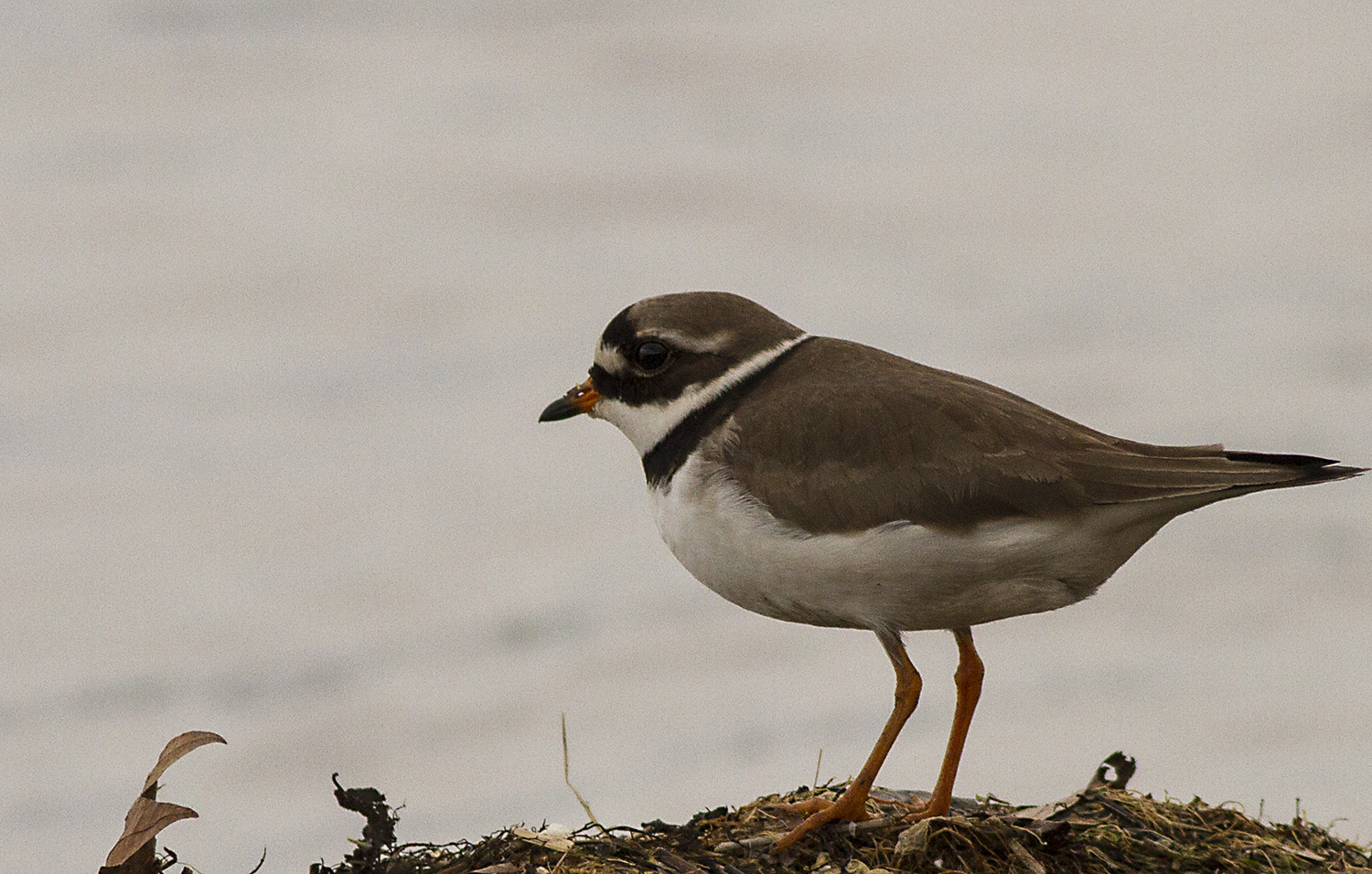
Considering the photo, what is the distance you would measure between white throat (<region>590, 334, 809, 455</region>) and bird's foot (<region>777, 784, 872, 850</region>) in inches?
68.9

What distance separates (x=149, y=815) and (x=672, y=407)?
2.73 meters

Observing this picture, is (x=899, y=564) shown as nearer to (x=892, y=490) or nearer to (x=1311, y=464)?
(x=892, y=490)

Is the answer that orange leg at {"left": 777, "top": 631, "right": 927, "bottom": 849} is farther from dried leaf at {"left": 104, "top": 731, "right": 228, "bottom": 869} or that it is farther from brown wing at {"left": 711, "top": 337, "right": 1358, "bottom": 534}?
dried leaf at {"left": 104, "top": 731, "right": 228, "bottom": 869}

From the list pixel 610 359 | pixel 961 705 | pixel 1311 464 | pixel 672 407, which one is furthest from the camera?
pixel 610 359

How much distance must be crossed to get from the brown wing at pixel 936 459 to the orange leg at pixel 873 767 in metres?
0.63

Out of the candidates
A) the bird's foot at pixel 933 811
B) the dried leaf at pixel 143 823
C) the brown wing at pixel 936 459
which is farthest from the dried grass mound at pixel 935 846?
the brown wing at pixel 936 459

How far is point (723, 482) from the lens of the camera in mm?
6605

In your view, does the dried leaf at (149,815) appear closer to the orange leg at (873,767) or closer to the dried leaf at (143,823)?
the dried leaf at (143,823)

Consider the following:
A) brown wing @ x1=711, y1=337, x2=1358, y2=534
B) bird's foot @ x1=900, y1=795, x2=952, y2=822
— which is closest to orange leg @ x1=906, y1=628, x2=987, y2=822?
bird's foot @ x1=900, y1=795, x2=952, y2=822

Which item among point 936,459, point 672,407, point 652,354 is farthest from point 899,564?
point 652,354

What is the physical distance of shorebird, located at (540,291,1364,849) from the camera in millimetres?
6105

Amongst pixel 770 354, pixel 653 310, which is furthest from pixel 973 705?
pixel 653 310

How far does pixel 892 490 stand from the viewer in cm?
624

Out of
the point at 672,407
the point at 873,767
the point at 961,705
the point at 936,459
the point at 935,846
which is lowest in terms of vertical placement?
the point at 935,846
